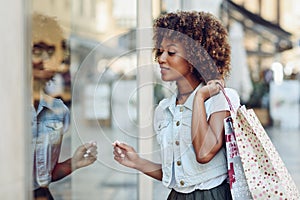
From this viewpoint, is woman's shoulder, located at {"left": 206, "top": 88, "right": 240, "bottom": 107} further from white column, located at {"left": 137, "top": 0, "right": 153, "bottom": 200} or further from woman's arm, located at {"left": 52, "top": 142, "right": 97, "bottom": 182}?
woman's arm, located at {"left": 52, "top": 142, "right": 97, "bottom": 182}

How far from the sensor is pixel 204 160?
8.69 ft

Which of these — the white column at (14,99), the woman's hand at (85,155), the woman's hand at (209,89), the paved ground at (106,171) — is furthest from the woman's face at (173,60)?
the white column at (14,99)

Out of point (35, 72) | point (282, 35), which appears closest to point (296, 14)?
point (282, 35)

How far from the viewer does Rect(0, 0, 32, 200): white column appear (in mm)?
3846

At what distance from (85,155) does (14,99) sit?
3.84ft

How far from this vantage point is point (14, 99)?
3.88 meters

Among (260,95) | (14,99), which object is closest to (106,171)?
(14,99)

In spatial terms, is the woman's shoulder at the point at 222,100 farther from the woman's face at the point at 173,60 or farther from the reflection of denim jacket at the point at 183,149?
the woman's face at the point at 173,60

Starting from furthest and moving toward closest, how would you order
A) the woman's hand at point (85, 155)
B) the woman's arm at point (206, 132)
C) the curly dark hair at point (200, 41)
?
the woman's hand at point (85, 155) < the curly dark hair at point (200, 41) < the woman's arm at point (206, 132)

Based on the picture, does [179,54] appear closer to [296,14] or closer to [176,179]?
[176,179]

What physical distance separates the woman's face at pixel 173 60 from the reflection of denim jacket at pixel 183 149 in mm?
99

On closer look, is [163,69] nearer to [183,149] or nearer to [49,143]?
[183,149]

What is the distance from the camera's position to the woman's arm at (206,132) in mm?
2629

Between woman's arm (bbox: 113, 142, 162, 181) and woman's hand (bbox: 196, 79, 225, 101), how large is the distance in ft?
1.18
